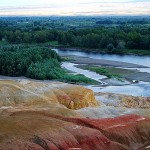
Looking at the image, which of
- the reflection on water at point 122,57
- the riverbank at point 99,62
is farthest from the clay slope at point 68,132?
the reflection on water at point 122,57

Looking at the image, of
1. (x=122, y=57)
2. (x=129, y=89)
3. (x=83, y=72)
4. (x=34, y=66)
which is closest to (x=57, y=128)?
(x=129, y=89)

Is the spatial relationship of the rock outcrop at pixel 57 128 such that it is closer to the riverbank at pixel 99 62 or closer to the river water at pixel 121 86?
the river water at pixel 121 86

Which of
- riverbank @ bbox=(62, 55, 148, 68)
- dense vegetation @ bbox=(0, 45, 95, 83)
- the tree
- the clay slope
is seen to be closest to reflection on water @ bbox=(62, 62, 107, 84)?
dense vegetation @ bbox=(0, 45, 95, 83)

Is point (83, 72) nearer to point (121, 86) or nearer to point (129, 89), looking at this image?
point (121, 86)

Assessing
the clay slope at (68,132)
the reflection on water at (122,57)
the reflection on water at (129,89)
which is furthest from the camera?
the reflection on water at (122,57)

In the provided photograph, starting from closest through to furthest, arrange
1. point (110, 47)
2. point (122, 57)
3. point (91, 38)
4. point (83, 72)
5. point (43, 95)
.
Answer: point (43, 95)
point (83, 72)
point (122, 57)
point (110, 47)
point (91, 38)

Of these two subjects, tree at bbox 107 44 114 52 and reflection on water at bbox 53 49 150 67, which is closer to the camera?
reflection on water at bbox 53 49 150 67

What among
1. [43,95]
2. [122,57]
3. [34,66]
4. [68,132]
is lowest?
[122,57]

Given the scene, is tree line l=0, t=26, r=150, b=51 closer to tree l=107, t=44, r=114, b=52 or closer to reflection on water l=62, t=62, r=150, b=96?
tree l=107, t=44, r=114, b=52
